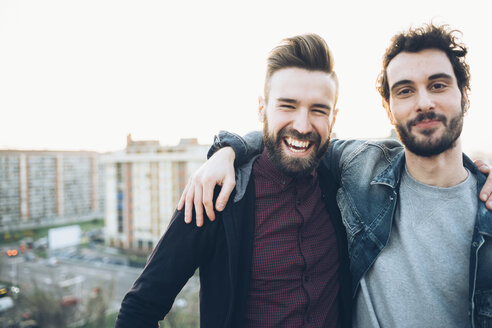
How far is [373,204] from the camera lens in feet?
6.40

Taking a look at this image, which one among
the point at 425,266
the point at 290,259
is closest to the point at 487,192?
the point at 425,266

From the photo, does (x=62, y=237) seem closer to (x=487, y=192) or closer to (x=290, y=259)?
(x=290, y=259)

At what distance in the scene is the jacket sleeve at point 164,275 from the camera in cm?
153

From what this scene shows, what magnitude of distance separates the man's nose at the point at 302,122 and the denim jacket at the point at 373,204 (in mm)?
434

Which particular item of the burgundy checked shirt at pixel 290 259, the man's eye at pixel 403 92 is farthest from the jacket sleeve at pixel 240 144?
the man's eye at pixel 403 92

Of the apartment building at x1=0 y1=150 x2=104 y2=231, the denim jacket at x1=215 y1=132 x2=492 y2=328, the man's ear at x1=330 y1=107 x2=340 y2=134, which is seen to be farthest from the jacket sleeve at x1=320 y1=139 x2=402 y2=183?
the apartment building at x1=0 y1=150 x2=104 y2=231

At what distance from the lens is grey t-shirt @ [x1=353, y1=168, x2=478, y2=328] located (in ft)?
5.35

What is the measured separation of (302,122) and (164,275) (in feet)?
3.65

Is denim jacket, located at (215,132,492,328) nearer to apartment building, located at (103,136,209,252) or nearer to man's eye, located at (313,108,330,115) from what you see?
man's eye, located at (313,108,330,115)

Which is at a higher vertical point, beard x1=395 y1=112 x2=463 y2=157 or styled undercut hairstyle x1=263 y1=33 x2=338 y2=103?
styled undercut hairstyle x1=263 y1=33 x2=338 y2=103

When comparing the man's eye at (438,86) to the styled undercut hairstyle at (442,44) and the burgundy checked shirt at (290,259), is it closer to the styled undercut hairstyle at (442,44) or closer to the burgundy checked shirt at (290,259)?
the styled undercut hairstyle at (442,44)

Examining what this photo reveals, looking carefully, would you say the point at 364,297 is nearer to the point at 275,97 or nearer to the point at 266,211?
the point at 266,211

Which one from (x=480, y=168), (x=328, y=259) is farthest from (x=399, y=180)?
(x=328, y=259)

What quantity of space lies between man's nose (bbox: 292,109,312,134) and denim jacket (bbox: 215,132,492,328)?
43cm
